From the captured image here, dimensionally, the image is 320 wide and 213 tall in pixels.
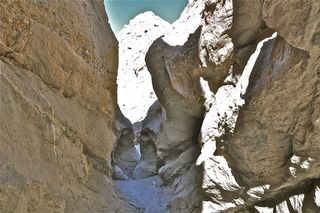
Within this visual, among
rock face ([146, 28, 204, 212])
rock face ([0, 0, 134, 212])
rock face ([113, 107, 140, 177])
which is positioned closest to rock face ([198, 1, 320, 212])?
rock face ([146, 28, 204, 212])

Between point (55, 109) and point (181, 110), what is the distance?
333cm

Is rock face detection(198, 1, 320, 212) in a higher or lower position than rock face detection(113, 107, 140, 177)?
lower

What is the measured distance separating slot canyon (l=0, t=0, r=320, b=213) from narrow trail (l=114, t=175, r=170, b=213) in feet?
0.11

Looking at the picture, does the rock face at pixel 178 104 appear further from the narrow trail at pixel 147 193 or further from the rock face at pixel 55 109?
the rock face at pixel 55 109

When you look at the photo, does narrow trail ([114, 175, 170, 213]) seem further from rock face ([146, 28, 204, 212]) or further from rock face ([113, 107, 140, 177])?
rock face ([113, 107, 140, 177])

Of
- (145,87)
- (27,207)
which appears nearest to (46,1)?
(27,207)

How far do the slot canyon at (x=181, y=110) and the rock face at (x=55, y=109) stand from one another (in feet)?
0.04

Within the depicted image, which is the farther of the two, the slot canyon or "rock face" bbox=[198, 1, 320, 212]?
"rock face" bbox=[198, 1, 320, 212]

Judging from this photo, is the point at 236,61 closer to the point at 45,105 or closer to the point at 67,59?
the point at 67,59

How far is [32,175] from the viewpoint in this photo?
2.70m

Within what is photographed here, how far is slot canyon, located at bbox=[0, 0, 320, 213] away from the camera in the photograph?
2922 mm

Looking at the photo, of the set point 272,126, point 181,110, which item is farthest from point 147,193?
point 272,126

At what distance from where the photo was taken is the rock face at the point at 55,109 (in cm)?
262

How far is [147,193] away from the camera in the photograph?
20.2 feet
